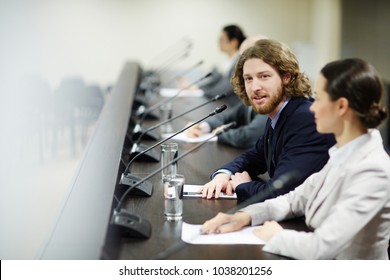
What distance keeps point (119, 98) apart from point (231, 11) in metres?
5.21

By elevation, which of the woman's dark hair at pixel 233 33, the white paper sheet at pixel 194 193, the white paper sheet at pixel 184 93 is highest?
the woman's dark hair at pixel 233 33

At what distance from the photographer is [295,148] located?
190 centimetres

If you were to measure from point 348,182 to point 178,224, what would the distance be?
1.65 feet

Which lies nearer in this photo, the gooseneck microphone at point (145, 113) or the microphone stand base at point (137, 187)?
the microphone stand base at point (137, 187)

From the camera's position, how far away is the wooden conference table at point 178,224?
57.4 inches

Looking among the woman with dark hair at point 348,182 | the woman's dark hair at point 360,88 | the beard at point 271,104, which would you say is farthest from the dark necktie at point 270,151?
the woman's dark hair at point 360,88

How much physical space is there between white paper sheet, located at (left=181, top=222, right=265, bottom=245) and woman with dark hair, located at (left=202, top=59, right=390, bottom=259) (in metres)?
0.03

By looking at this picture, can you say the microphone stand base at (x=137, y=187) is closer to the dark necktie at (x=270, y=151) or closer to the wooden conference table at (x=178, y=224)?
the wooden conference table at (x=178, y=224)

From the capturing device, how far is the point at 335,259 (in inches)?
57.2

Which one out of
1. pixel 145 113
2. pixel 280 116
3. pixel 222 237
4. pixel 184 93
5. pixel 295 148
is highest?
pixel 184 93

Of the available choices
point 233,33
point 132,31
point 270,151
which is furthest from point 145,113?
point 132,31

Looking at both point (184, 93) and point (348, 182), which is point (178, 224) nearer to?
point (348, 182)

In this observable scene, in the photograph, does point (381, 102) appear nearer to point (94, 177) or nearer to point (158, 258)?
point (158, 258)

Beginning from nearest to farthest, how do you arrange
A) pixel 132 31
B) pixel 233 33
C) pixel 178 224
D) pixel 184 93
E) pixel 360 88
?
pixel 360 88
pixel 178 224
pixel 184 93
pixel 233 33
pixel 132 31
